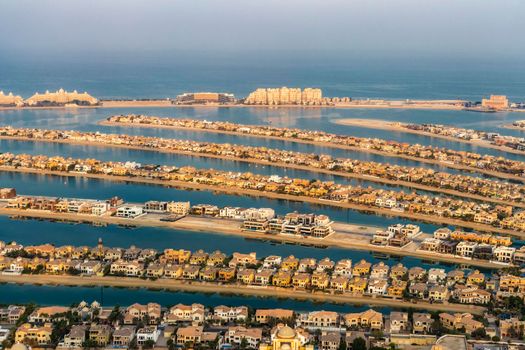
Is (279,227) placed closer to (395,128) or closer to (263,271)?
(263,271)

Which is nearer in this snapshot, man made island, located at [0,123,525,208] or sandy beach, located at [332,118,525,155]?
man made island, located at [0,123,525,208]

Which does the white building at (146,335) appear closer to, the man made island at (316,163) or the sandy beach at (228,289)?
the sandy beach at (228,289)

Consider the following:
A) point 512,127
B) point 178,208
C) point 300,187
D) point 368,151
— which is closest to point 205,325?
point 178,208

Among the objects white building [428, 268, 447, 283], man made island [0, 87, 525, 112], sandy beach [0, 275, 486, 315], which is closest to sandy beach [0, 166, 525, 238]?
white building [428, 268, 447, 283]

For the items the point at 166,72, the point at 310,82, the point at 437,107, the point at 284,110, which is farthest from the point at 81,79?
the point at 437,107

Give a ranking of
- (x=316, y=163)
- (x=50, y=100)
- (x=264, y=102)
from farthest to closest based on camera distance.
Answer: (x=264, y=102), (x=50, y=100), (x=316, y=163)

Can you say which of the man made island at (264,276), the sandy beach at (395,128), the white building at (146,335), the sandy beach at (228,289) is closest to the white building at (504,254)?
the man made island at (264,276)

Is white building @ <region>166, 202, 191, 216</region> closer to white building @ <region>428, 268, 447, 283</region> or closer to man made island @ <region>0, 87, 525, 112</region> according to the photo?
white building @ <region>428, 268, 447, 283</region>
